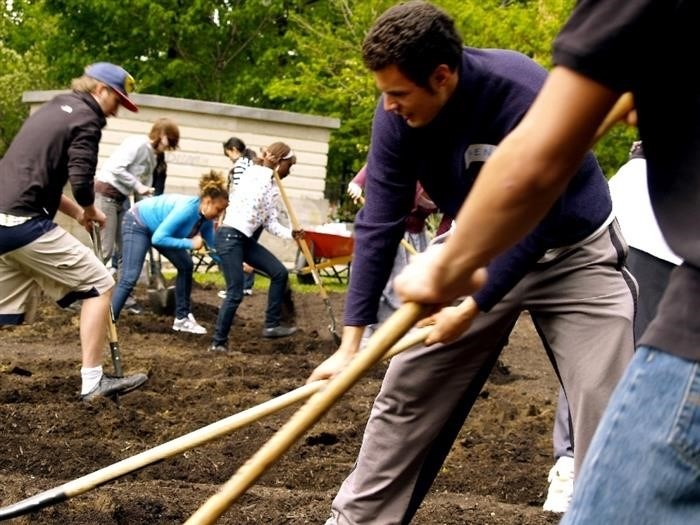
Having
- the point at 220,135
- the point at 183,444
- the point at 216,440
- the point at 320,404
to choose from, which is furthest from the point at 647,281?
the point at 220,135

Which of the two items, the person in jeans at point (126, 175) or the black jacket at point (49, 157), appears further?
the person in jeans at point (126, 175)

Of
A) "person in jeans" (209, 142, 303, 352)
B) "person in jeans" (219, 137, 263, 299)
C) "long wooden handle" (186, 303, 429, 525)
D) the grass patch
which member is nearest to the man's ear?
"long wooden handle" (186, 303, 429, 525)

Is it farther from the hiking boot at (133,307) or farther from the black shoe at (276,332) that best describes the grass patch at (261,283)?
the black shoe at (276,332)

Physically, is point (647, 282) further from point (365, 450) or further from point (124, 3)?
point (124, 3)

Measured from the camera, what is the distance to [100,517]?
183 inches

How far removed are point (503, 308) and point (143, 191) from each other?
7.99 meters

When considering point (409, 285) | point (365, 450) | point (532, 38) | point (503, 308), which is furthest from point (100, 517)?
point (532, 38)

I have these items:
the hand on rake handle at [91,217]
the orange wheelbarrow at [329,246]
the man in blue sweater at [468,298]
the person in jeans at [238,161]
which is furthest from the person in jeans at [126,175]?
the man in blue sweater at [468,298]

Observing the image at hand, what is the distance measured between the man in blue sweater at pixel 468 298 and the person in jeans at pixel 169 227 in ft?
20.8

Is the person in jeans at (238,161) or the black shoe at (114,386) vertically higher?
the person in jeans at (238,161)

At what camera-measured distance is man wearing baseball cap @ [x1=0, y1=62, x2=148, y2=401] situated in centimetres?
711

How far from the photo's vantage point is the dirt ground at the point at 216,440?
489 cm

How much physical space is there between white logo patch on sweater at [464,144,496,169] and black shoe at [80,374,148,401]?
13.3ft

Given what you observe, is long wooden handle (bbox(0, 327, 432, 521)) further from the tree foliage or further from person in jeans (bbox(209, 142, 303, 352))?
the tree foliage
